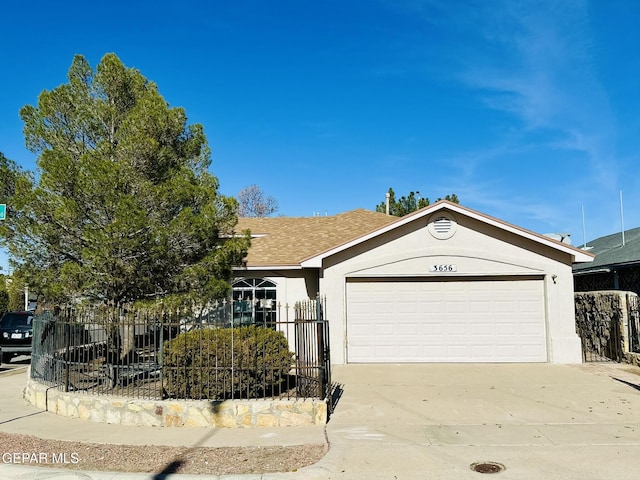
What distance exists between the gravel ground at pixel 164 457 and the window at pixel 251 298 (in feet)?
28.7

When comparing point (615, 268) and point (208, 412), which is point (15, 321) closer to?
point (208, 412)

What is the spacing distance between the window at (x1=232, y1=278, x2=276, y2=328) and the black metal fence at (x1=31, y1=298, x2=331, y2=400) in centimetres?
574

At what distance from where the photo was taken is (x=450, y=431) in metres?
7.23

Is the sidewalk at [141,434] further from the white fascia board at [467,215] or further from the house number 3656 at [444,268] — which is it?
the house number 3656 at [444,268]

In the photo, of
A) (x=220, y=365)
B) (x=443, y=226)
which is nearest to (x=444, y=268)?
(x=443, y=226)

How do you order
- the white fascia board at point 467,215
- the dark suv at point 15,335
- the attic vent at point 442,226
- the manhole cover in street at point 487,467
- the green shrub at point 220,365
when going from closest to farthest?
1. the manhole cover in street at point 487,467
2. the green shrub at point 220,365
3. the white fascia board at point 467,215
4. the attic vent at point 442,226
5. the dark suv at point 15,335

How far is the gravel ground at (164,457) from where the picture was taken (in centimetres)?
586

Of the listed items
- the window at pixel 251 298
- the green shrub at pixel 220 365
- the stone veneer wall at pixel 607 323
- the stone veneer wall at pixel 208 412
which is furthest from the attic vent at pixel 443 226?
the stone veneer wall at pixel 208 412

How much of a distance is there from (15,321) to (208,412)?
38.8 feet

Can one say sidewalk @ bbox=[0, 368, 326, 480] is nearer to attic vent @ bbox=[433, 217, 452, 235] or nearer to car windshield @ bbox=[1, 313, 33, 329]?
attic vent @ bbox=[433, 217, 452, 235]

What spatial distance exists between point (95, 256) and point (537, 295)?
1085 cm

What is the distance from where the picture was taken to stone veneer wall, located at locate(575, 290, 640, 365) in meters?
12.7

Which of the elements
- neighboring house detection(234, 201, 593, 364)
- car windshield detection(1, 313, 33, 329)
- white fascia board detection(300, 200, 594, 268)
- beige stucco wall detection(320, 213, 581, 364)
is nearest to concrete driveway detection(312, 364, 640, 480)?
neighboring house detection(234, 201, 593, 364)

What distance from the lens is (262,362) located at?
27.0ft
